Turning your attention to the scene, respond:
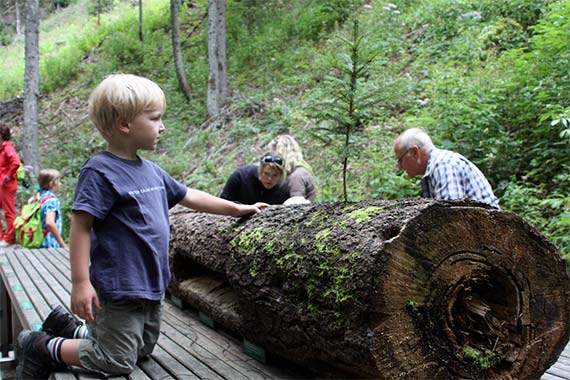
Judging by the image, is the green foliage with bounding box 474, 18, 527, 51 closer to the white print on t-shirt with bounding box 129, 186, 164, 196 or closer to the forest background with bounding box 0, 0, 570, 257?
the forest background with bounding box 0, 0, 570, 257

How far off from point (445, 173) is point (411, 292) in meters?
2.03

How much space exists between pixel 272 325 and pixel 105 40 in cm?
2330

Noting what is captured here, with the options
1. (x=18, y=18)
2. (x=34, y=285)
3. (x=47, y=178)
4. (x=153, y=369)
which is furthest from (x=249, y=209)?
(x=18, y=18)

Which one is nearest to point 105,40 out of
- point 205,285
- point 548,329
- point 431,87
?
point 431,87

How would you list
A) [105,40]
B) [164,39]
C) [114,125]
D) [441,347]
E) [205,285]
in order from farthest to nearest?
[105,40]
[164,39]
[205,285]
[114,125]
[441,347]

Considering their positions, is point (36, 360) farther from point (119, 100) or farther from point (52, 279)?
point (52, 279)

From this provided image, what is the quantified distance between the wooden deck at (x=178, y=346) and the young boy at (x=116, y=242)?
0.15 metres

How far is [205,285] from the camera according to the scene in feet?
13.8

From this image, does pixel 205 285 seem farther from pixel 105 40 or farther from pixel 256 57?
pixel 105 40

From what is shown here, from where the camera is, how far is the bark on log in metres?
2.33

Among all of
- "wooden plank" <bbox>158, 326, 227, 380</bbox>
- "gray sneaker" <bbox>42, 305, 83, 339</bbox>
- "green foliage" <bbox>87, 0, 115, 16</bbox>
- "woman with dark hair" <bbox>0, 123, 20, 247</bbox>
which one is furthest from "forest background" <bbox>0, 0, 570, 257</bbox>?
"green foliage" <bbox>87, 0, 115, 16</bbox>

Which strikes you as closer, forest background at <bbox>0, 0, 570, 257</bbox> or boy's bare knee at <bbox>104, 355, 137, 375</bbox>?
boy's bare knee at <bbox>104, 355, 137, 375</bbox>

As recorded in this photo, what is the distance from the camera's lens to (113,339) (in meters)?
2.72

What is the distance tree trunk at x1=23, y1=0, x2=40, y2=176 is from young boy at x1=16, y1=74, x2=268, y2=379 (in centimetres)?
1223
